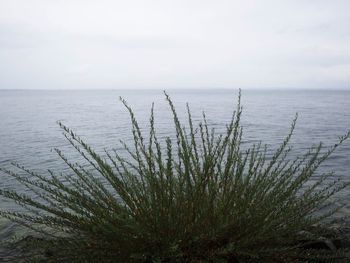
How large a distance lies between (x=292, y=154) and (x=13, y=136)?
591 inches

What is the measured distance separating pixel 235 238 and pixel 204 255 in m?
0.27

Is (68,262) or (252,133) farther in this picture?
(252,133)

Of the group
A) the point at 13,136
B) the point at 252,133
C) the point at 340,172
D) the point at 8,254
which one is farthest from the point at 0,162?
the point at 252,133

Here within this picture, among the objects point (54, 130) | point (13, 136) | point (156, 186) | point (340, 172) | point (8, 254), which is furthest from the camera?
point (54, 130)

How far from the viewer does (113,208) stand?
2.63 m

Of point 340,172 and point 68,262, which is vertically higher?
point 68,262

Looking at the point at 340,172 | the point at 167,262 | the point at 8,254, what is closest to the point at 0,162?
the point at 8,254

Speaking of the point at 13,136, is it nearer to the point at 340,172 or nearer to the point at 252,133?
the point at 252,133

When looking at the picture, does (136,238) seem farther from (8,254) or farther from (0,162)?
(0,162)

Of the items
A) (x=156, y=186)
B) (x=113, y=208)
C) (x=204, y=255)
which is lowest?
(x=204, y=255)

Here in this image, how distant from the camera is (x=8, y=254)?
384 centimetres

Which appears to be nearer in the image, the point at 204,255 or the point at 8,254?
the point at 204,255

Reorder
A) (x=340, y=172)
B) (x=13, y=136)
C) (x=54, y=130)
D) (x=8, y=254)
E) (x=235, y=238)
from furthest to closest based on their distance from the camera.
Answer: (x=54, y=130)
(x=13, y=136)
(x=340, y=172)
(x=8, y=254)
(x=235, y=238)

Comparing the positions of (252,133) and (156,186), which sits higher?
(156,186)
